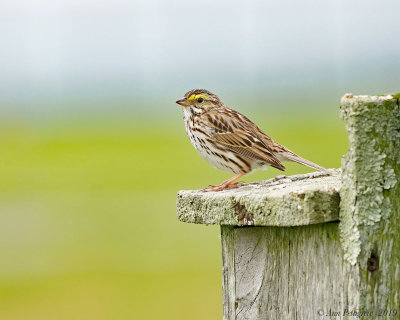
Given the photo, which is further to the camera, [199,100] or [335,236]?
[199,100]

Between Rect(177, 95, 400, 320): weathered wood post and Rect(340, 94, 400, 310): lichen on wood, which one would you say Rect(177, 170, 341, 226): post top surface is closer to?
Rect(177, 95, 400, 320): weathered wood post

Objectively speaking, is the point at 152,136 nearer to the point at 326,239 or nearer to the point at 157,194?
the point at 157,194

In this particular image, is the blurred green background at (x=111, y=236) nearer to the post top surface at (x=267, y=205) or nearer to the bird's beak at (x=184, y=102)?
the bird's beak at (x=184, y=102)

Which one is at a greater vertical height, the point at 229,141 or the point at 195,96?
the point at 195,96

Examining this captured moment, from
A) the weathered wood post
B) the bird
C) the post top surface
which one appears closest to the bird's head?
the bird

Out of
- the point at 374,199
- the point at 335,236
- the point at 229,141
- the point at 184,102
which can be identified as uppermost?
the point at 184,102

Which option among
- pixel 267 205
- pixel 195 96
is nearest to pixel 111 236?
pixel 195 96

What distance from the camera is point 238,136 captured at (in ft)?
29.9

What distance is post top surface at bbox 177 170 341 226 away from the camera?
4.55m

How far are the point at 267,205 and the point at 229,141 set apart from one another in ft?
13.8

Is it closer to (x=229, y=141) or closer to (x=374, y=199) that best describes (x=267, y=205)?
(x=374, y=199)

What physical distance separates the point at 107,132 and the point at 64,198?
1617 centimetres

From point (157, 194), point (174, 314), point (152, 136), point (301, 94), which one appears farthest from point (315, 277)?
point (301, 94)

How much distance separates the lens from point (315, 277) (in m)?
4.77
